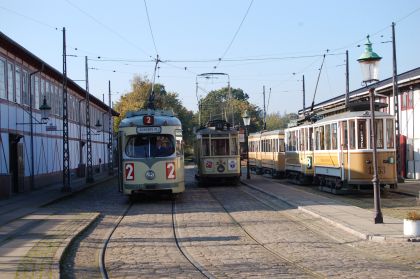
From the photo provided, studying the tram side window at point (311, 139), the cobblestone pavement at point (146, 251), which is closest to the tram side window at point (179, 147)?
the cobblestone pavement at point (146, 251)

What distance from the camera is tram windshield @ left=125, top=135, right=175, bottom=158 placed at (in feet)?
70.6

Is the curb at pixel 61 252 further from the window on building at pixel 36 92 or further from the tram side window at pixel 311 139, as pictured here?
the window on building at pixel 36 92

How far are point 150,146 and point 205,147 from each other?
988cm

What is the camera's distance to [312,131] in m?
28.1

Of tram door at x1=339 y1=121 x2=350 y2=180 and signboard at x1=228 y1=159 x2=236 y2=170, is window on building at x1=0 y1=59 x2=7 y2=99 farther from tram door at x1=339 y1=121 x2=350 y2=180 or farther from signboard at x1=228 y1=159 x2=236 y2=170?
tram door at x1=339 y1=121 x2=350 y2=180

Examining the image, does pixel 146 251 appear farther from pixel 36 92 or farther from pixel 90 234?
pixel 36 92

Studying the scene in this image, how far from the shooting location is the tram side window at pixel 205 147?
103 feet

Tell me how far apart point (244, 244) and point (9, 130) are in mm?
18317

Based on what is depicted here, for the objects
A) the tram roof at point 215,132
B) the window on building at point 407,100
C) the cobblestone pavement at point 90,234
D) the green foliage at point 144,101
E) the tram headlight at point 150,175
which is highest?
the green foliage at point 144,101

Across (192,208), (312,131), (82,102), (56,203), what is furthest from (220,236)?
(82,102)

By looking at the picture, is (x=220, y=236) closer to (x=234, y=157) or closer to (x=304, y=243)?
(x=304, y=243)

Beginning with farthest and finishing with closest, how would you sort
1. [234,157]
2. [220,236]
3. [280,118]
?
[280,118] < [234,157] < [220,236]

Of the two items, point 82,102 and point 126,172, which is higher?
point 82,102

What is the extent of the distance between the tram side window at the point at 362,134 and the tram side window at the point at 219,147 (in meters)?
9.84
